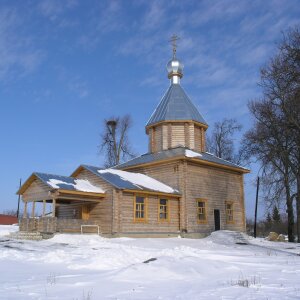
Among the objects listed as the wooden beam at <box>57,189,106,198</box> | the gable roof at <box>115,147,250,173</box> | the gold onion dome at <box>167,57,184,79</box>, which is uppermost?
the gold onion dome at <box>167,57,184,79</box>

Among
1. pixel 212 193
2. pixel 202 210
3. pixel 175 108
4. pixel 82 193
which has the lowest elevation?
pixel 202 210

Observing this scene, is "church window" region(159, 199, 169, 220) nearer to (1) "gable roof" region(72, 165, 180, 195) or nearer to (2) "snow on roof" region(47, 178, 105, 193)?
(1) "gable roof" region(72, 165, 180, 195)

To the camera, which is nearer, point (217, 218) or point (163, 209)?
point (163, 209)

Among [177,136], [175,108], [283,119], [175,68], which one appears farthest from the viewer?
[175,68]

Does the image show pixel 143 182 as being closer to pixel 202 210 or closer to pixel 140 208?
pixel 140 208

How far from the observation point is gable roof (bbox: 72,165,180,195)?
21641 mm

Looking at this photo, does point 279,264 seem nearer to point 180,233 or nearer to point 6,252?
Answer: point 6,252

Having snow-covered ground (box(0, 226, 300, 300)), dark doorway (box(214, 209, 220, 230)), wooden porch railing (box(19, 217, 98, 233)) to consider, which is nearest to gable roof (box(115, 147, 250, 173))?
dark doorway (box(214, 209, 220, 230))

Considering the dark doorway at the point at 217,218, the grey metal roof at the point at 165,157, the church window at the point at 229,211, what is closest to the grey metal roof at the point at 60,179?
the grey metal roof at the point at 165,157

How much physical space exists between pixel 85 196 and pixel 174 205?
561 centimetres

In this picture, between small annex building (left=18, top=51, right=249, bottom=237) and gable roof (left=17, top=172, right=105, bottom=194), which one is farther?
small annex building (left=18, top=51, right=249, bottom=237)

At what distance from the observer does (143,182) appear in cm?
2359

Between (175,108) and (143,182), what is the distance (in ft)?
23.3

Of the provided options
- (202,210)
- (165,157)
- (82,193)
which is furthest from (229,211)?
(82,193)
